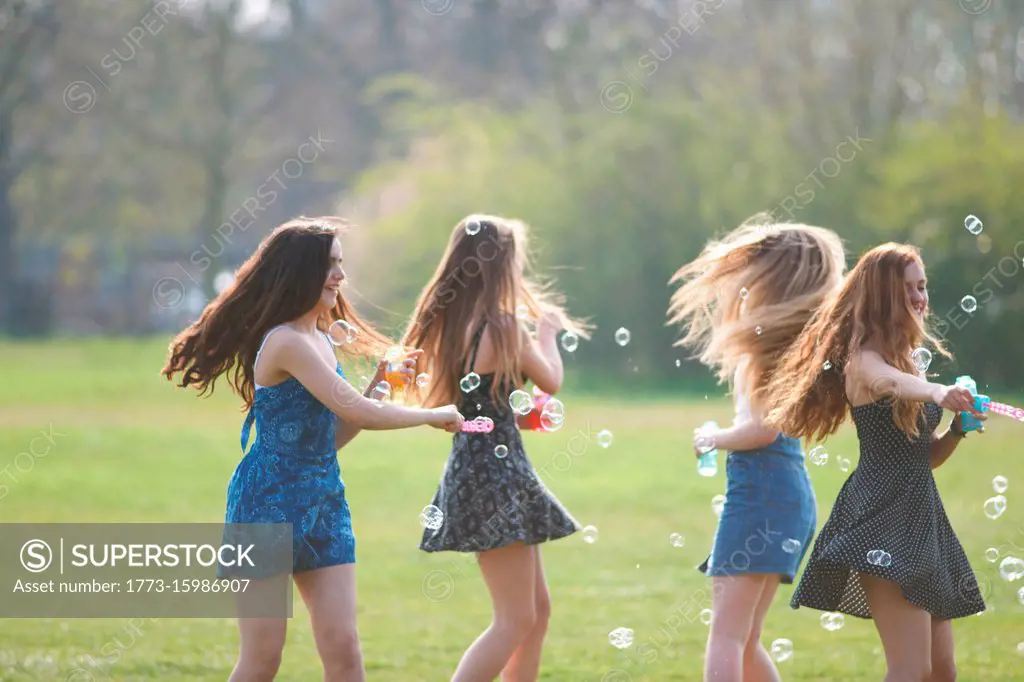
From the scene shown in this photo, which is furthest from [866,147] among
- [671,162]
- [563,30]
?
[563,30]

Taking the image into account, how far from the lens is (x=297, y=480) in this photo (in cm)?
424

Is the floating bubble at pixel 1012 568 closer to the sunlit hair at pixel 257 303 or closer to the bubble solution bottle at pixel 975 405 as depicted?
the bubble solution bottle at pixel 975 405

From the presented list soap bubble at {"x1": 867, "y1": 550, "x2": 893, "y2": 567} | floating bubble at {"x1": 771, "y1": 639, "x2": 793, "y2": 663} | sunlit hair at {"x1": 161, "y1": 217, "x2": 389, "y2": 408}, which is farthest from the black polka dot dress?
sunlit hair at {"x1": 161, "y1": 217, "x2": 389, "y2": 408}

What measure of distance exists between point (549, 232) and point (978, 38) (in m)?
9.41

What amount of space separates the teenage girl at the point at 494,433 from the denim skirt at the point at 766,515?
51 cm

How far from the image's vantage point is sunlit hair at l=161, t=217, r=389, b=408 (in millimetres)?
4430

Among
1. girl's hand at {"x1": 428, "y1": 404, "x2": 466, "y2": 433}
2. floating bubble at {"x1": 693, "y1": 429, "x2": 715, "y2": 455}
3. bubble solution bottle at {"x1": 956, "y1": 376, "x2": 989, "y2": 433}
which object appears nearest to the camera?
bubble solution bottle at {"x1": 956, "y1": 376, "x2": 989, "y2": 433}

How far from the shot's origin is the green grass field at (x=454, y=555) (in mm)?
6312

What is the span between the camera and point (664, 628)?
7074 mm

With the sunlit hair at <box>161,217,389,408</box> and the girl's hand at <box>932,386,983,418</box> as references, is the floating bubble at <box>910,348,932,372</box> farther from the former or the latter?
the sunlit hair at <box>161,217,389,408</box>

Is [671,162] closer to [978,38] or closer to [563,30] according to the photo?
[978,38]

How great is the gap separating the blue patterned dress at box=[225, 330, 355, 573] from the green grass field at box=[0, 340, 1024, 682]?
1859 mm

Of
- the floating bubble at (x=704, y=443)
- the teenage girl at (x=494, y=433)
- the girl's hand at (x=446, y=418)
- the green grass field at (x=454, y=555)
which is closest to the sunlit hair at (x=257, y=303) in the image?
the girl's hand at (x=446, y=418)

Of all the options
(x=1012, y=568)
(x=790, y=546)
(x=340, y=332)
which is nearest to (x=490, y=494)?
(x=340, y=332)
